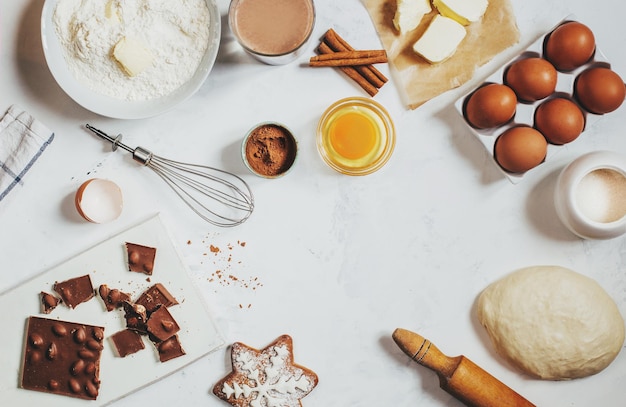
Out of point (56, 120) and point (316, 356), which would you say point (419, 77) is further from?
point (56, 120)

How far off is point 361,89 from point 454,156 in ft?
0.98

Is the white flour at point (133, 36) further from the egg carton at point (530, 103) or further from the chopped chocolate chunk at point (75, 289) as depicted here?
the egg carton at point (530, 103)

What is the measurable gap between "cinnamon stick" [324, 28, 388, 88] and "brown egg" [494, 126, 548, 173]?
34 centimetres

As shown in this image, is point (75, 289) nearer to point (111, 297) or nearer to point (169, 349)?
point (111, 297)

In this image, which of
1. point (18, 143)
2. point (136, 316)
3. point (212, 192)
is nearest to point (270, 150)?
point (212, 192)

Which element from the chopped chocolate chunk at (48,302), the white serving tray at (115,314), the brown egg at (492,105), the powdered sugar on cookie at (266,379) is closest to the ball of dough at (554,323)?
the brown egg at (492,105)

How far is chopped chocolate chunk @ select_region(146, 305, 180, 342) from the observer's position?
138 centimetres

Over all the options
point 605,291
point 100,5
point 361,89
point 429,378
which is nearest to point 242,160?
point 361,89

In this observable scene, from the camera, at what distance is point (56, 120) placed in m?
→ 1.43

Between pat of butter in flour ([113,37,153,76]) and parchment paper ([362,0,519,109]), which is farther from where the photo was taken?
parchment paper ([362,0,519,109])

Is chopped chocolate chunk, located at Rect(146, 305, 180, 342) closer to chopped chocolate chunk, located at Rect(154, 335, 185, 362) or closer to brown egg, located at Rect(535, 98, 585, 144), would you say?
chopped chocolate chunk, located at Rect(154, 335, 185, 362)

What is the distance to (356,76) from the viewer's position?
55.4 inches

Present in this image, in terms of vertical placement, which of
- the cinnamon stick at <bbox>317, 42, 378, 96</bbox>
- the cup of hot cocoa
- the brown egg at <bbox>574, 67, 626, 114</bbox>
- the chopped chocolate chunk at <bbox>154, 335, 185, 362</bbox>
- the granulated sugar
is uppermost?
the cup of hot cocoa

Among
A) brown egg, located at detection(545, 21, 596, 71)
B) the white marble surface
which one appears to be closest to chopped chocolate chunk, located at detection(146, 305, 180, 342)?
the white marble surface
